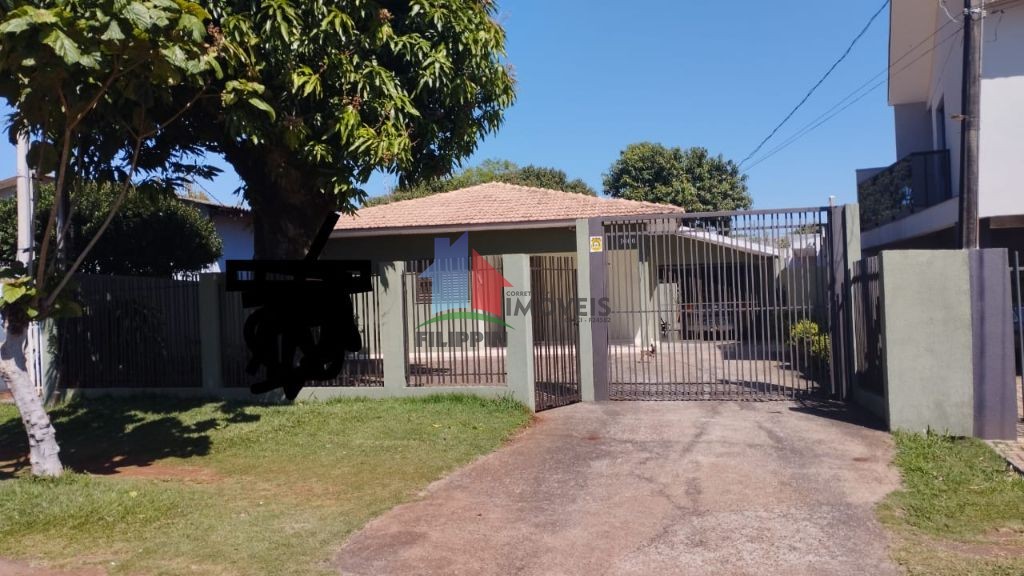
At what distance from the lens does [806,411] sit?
9438 mm

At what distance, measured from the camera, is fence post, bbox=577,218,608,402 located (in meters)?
10.4

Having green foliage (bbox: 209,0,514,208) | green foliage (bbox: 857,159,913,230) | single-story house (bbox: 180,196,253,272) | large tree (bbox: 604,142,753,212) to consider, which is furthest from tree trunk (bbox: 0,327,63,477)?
large tree (bbox: 604,142,753,212)

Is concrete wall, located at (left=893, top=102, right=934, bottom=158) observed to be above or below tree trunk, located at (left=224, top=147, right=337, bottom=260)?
above

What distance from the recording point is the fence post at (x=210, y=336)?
10969mm

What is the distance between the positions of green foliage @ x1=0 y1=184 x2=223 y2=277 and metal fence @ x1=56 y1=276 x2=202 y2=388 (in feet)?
9.40

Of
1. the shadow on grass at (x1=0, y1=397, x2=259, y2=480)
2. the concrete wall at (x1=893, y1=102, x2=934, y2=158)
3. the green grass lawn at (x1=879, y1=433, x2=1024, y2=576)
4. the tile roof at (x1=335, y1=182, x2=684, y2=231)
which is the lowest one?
the green grass lawn at (x1=879, y1=433, x2=1024, y2=576)

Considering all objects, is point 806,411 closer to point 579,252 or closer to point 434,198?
point 579,252

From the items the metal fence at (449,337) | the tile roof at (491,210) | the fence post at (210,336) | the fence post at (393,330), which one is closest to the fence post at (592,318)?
the metal fence at (449,337)

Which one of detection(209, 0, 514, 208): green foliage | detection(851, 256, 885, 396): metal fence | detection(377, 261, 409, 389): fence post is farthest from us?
detection(377, 261, 409, 389): fence post

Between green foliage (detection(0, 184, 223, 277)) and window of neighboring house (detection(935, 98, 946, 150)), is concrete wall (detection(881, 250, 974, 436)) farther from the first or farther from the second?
green foliage (detection(0, 184, 223, 277))

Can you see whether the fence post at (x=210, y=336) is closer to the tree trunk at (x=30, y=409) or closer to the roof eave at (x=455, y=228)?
the tree trunk at (x=30, y=409)

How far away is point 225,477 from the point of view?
7.22 meters

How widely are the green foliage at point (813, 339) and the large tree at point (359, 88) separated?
16.1 ft

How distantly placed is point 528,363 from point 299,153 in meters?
3.83
